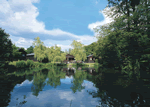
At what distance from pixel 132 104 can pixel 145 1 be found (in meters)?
18.7

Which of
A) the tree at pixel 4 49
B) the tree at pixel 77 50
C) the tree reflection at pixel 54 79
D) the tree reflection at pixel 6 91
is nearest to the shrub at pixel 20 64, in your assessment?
the tree at pixel 4 49

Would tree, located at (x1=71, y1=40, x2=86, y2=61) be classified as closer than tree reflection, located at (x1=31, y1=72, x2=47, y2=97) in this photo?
No

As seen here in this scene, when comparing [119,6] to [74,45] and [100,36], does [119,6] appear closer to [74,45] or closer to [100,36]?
[100,36]

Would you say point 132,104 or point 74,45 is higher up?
point 74,45

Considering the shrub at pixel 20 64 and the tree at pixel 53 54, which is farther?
the tree at pixel 53 54

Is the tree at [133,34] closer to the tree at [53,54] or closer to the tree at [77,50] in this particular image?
the tree at [77,50]

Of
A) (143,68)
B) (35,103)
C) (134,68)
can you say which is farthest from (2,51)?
(143,68)

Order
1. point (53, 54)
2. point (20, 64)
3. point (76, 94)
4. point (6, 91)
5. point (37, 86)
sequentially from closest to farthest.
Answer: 1. point (76, 94)
2. point (6, 91)
3. point (37, 86)
4. point (20, 64)
5. point (53, 54)

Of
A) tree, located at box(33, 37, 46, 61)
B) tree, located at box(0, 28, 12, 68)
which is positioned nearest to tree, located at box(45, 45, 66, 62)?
tree, located at box(33, 37, 46, 61)

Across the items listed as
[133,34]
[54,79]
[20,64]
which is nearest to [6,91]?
[54,79]

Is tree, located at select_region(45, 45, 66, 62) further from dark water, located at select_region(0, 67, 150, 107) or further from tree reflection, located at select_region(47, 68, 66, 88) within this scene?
dark water, located at select_region(0, 67, 150, 107)

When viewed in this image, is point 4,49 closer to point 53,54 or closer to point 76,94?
point 76,94

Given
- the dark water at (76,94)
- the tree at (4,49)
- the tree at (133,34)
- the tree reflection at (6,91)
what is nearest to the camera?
the dark water at (76,94)

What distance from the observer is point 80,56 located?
133 feet
